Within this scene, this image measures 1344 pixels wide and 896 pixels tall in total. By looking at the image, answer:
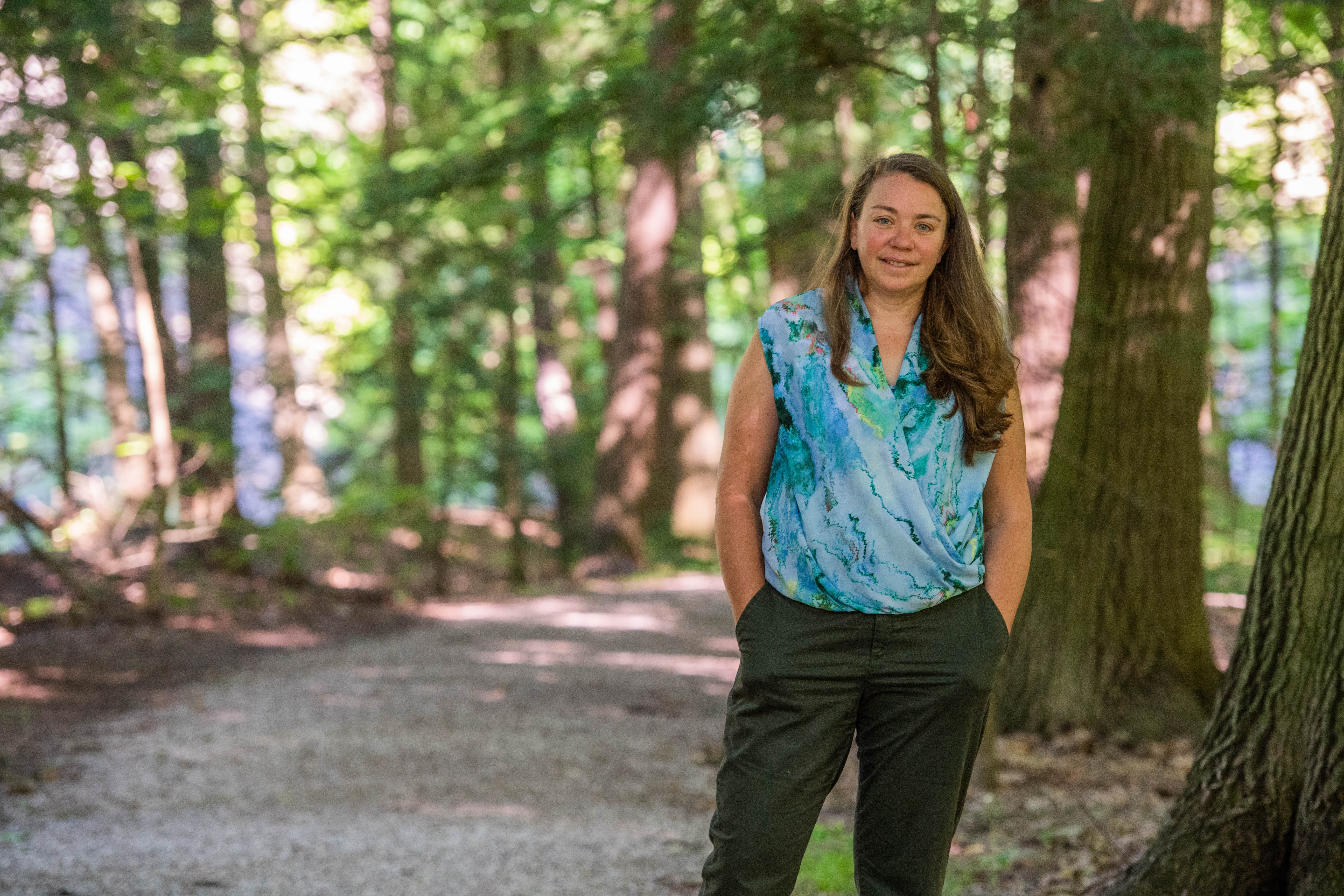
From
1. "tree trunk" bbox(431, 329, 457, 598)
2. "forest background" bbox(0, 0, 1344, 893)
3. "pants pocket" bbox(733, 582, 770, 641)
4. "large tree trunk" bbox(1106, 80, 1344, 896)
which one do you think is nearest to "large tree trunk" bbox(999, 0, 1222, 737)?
"forest background" bbox(0, 0, 1344, 893)

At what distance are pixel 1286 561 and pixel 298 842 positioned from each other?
141 inches

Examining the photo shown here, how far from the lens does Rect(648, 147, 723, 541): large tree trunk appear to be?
17.2 m

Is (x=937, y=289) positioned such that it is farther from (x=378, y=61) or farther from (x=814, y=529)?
(x=378, y=61)

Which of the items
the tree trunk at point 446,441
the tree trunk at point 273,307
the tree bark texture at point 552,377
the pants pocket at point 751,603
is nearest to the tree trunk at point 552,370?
the tree bark texture at point 552,377

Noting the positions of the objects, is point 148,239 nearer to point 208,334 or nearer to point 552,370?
point 208,334

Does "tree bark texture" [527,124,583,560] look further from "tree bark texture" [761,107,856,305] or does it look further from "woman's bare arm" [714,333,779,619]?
"woman's bare arm" [714,333,779,619]

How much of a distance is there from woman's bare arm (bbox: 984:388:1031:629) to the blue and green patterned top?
6 centimetres

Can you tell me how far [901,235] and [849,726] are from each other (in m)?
1.03

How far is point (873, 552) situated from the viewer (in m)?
2.27

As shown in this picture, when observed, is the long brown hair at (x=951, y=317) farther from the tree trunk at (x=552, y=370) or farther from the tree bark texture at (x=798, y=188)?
the tree trunk at (x=552, y=370)

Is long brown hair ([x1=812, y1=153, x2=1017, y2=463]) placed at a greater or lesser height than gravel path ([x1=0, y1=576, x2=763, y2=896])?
greater

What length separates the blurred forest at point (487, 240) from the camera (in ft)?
18.4

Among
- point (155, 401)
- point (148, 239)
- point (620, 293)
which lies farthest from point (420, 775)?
point (620, 293)

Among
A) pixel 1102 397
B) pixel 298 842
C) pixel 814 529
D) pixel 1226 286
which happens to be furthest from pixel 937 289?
pixel 1226 286
